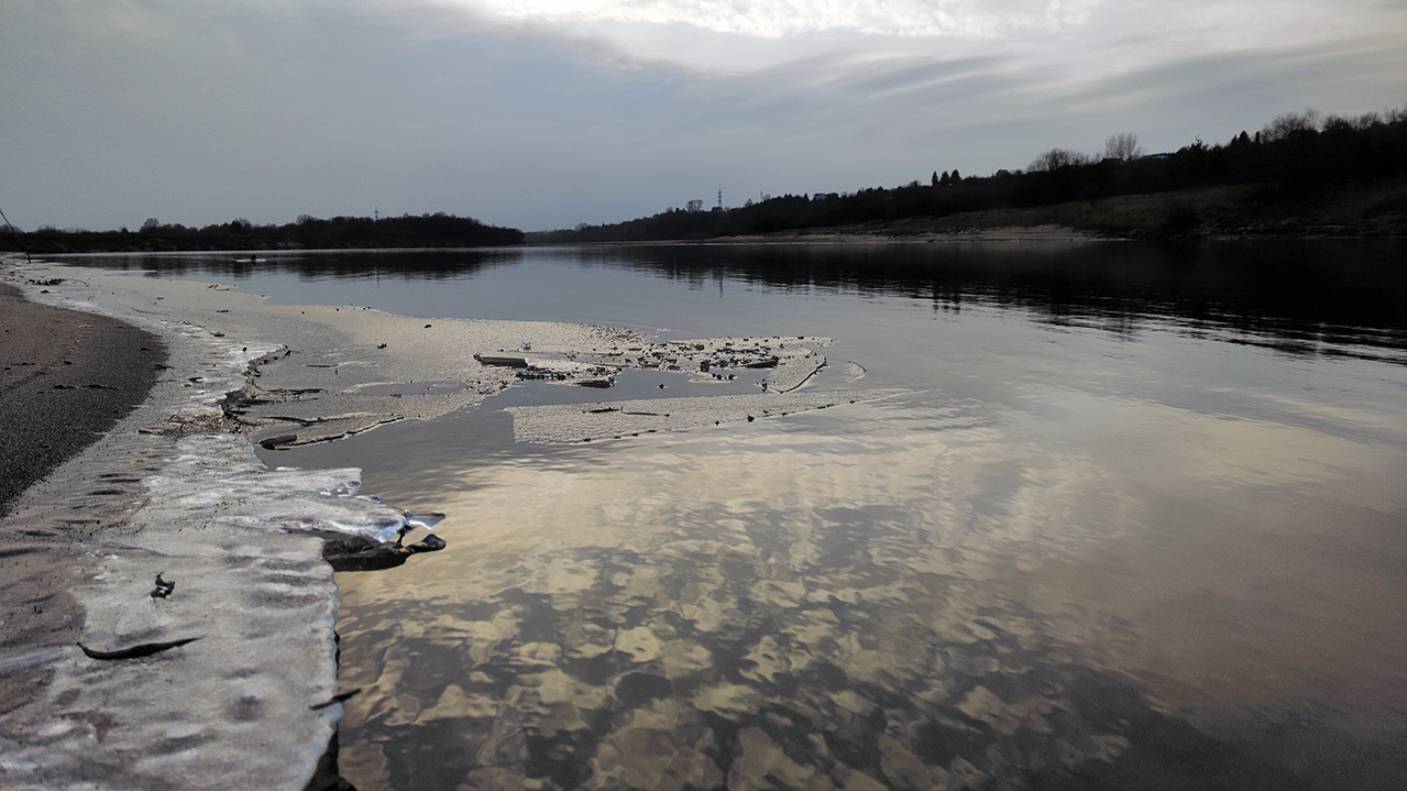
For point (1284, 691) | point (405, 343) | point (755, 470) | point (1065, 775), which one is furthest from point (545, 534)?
point (405, 343)

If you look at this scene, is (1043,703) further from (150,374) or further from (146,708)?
(150,374)

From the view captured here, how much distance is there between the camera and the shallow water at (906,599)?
4.05m

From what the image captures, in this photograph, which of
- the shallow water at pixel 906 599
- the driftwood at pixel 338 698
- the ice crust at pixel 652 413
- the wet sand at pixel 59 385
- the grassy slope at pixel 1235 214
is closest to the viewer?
the shallow water at pixel 906 599

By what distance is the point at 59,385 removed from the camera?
11.8m

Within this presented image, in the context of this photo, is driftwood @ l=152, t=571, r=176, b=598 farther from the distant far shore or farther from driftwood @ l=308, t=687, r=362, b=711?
the distant far shore

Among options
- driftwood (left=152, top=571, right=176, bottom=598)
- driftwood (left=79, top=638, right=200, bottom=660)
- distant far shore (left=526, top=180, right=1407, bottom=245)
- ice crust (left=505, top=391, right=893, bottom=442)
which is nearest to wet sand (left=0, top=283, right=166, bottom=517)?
driftwood (left=152, top=571, right=176, bottom=598)

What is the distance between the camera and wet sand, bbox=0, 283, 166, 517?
27.7 feet

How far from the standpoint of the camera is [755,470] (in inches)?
343

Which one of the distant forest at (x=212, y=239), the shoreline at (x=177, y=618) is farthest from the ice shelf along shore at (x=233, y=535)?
the distant forest at (x=212, y=239)

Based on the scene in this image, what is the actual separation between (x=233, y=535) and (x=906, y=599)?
5443 millimetres

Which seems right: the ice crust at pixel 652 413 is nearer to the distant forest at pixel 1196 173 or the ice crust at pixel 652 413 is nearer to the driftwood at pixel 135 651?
the driftwood at pixel 135 651

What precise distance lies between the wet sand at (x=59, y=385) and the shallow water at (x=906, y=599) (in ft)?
7.94

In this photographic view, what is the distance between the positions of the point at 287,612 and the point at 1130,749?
5158 mm

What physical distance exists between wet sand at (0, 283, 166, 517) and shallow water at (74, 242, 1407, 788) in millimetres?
2421
